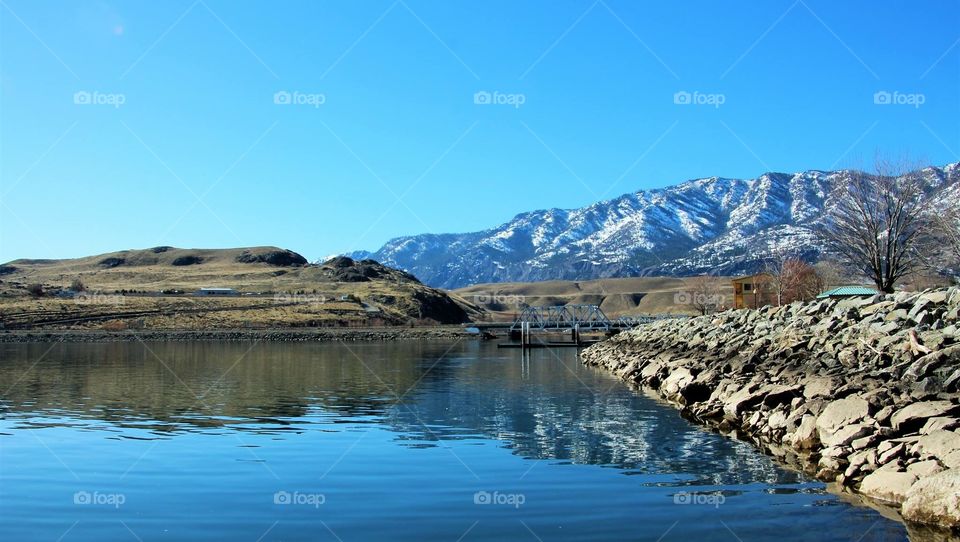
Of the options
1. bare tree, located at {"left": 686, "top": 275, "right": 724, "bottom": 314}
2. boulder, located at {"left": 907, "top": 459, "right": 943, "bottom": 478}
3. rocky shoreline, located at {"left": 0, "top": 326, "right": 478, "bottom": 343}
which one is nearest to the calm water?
boulder, located at {"left": 907, "top": 459, "right": 943, "bottom": 478}

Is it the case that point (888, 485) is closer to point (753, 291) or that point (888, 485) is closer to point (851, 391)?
point (851, 391)

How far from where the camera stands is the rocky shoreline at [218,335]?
113812 mm

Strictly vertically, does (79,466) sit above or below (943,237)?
below

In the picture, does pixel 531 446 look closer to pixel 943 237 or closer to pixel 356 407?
pixel 356 407

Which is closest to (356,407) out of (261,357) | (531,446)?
(531,446)

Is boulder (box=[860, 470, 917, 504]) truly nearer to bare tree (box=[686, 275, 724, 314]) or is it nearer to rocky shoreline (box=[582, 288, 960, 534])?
rocky shoreline (box=[582, 288, 960, 534])

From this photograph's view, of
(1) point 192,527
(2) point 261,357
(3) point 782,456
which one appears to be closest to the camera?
(1) point 192,527

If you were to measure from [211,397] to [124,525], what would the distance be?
80.6 ft

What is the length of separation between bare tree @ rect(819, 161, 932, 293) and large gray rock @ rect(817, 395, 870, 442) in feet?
124

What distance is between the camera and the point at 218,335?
122000mm

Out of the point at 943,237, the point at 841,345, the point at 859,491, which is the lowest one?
the point at 859,491

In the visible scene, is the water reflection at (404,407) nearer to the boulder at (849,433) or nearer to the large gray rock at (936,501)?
the boulder at (849,433)

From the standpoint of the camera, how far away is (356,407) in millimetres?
35219

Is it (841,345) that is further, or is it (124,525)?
(841,345)
